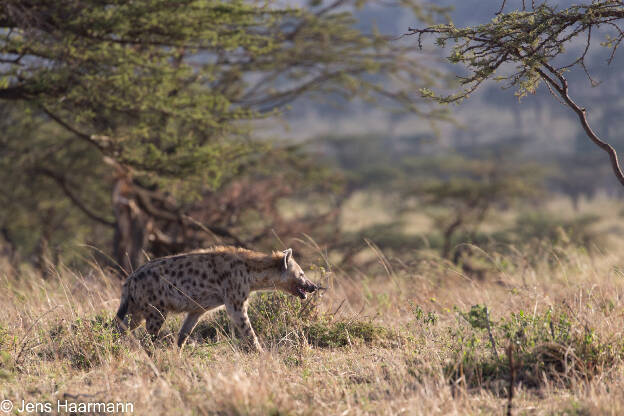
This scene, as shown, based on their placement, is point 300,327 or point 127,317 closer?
point 127,317

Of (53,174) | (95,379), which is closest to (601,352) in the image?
(95,379)

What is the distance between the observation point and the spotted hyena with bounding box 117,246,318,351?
6121mm

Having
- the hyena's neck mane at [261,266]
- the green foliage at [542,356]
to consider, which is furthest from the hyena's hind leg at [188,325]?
the green foliage at [542,356]

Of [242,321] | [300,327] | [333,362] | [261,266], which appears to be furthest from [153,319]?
[333,362]

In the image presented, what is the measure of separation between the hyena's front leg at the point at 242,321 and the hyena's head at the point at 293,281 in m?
0.51

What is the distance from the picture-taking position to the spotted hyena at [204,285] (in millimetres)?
6121

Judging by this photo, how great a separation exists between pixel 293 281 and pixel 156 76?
14.4 feet

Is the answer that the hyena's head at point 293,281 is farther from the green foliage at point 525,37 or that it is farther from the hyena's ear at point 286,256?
the green foliage at point 525,37

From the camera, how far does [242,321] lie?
620 cm

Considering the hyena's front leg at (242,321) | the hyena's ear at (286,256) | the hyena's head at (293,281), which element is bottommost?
the hyena's front leg at (242,321)

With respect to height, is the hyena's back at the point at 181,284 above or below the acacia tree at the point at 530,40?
below

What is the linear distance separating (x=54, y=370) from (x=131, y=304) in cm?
99

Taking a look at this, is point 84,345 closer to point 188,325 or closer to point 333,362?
point 188,325

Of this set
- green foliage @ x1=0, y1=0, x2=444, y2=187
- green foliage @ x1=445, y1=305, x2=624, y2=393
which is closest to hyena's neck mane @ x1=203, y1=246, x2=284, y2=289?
green foliage @ x1=445, y1=305, x2=624, y2=393
